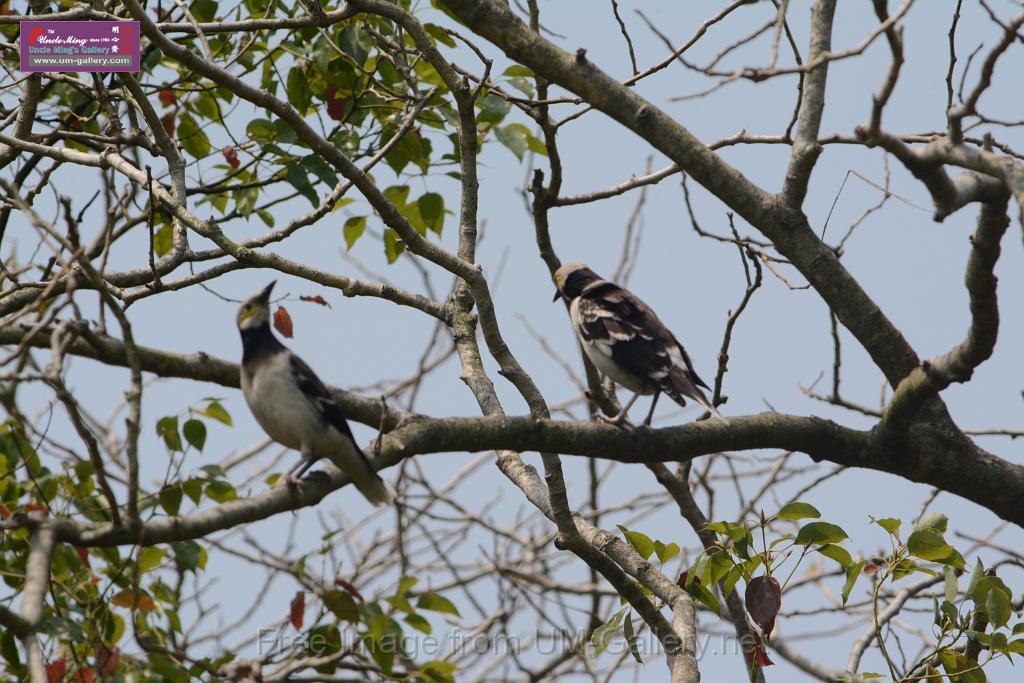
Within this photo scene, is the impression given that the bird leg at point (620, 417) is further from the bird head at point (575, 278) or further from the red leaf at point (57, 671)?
the red leaf at point (57, 671)

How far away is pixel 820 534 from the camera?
187 inches

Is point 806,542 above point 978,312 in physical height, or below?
below

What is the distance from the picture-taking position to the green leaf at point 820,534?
4.72 meters

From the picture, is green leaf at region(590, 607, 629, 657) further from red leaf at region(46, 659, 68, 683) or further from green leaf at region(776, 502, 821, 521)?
red leaf at region(46, 659, 68, 683)

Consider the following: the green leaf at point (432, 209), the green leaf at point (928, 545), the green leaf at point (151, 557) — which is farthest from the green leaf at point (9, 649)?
the green leaf at point (928, 545)

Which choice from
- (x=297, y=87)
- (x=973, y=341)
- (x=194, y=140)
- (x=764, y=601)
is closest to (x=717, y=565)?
(x=764, y=601)

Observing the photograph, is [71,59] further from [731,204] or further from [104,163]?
[731,204]

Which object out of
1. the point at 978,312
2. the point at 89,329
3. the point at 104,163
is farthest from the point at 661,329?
the point at 89,329

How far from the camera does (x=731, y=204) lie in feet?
18.4

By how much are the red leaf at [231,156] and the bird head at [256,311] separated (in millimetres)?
1587

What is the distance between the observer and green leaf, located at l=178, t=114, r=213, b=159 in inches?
304

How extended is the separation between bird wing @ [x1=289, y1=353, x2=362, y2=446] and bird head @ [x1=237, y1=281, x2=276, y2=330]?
66cm

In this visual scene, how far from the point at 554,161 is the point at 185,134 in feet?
10.2

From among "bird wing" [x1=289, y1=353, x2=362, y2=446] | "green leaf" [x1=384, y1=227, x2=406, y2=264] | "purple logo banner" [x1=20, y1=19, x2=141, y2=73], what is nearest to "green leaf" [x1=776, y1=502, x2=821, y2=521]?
"bird wing" [x1=289, y1=353, x2=362, y2=446]
